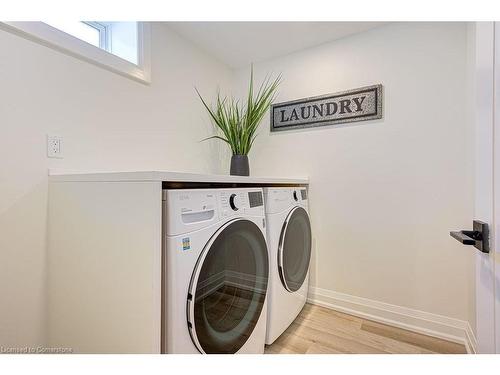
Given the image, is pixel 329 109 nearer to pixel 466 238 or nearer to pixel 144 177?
pixel 466 238

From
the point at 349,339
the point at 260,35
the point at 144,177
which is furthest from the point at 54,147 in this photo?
the point at 349,339

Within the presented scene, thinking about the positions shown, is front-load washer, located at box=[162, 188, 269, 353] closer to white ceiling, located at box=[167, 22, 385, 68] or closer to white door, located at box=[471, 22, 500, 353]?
white door, located at box=[471, 22, 500, 353]

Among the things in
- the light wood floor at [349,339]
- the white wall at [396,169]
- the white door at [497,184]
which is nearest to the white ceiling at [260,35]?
the white wall at [396,169]

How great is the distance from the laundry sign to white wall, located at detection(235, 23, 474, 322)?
0.18 feet

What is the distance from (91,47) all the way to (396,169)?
1.99 meters

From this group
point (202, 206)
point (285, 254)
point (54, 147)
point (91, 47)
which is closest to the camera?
point (202, 206)

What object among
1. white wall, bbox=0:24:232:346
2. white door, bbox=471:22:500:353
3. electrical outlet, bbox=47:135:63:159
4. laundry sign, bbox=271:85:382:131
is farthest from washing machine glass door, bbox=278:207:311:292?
electrical outlet, bbox=47:135:63:159

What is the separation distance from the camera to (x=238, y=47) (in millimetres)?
1900

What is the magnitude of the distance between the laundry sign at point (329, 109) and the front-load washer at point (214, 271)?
0.98m

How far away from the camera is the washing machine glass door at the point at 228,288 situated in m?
0.83

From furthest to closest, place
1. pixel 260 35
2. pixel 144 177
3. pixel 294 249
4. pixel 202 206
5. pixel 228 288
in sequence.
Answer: pixel 260 35 < pixel 294 249 < pixel 228 288 < pixel 202 206 < pixel 144 177

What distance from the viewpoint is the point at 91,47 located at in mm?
1217

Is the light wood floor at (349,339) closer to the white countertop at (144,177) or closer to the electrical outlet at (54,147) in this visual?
the white countertop at (144,177)

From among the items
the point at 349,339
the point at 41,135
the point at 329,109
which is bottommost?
the point at 349,339
